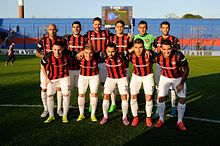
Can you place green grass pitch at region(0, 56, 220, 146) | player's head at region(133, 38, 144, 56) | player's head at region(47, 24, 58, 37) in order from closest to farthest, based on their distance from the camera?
green grass pitch at region(0, 56, 220, 146)
player's head at region(133, 38, 144, 56)
player's head at region(47, 24, 58, 37)

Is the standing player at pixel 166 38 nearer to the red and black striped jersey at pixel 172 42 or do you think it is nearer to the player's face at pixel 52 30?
the red and black striped jersey at pixel 172 42

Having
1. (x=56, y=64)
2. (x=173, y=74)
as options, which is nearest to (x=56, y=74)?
(x=56, y=64)

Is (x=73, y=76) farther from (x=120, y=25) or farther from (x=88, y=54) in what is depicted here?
(x=120, y=25)

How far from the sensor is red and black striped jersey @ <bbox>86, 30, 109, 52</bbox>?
23.9 ft

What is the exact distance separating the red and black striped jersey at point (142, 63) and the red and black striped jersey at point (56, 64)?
1494 millimetres

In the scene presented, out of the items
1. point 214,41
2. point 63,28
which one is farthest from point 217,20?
point 63,28

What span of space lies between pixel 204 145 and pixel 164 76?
1.80 meters

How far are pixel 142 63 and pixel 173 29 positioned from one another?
1587 inches

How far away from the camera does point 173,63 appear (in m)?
6.09

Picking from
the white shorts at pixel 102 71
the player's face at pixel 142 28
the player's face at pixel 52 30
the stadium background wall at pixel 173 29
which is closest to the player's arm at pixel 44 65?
the player's face at pixel 52 30

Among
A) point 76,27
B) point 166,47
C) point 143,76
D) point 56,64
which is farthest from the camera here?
point 76,27

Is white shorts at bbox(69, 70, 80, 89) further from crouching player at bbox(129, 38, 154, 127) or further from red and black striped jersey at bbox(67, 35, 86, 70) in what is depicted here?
crouching player at bbox(129, 38, 154, 127)

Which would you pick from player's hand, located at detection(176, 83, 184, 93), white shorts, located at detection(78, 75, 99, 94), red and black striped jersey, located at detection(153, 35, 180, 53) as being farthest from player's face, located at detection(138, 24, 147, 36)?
player's hand, located at detection(176, 83, 184, 93)

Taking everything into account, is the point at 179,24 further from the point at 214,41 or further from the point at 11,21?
the point at 11,21
